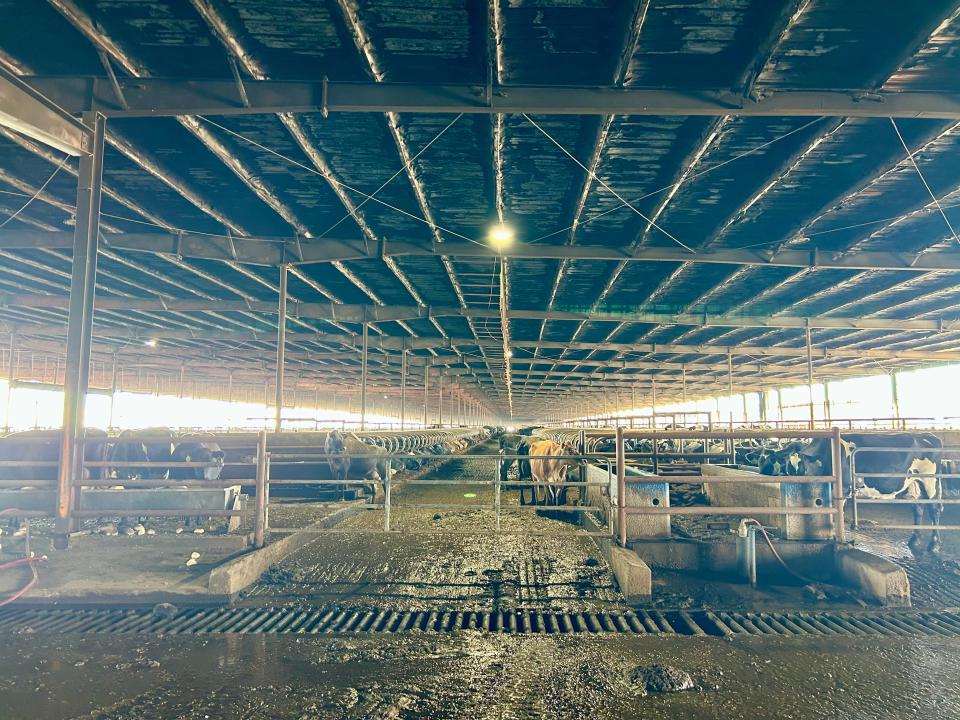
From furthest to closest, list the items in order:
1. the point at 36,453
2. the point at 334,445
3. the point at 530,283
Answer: the point at 530,283
the point at 334,445
the point at 36,453

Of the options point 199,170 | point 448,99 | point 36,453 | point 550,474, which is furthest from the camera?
point 550,474

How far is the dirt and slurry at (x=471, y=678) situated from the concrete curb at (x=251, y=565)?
0.88m

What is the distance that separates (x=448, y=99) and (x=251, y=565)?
5923mm

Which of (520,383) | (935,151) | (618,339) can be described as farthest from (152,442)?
(520,383)

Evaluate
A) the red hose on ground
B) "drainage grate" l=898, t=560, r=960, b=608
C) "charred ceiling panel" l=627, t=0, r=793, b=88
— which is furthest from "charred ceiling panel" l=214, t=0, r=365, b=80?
"drainage grate" l=898, t=560, r=960, b=608

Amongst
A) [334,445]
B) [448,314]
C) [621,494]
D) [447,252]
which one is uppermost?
[447,252]

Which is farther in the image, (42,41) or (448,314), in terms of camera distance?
(448,314)

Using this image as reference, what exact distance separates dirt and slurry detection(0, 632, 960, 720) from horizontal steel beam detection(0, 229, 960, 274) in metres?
9.01

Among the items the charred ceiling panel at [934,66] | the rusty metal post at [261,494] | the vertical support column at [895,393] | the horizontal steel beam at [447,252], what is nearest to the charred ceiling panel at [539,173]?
the horizontal steel beam at [447,252]

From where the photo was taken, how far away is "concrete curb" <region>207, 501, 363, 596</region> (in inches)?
207

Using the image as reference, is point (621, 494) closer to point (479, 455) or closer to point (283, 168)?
point (479, 455)

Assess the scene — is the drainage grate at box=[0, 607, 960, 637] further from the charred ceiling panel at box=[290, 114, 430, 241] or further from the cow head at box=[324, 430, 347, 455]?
the charred ceiling panel at box=[290, 114, 430, 241]

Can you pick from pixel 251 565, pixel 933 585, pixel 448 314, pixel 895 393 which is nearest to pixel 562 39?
pixel 251 565

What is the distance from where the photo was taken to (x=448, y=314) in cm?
1888
